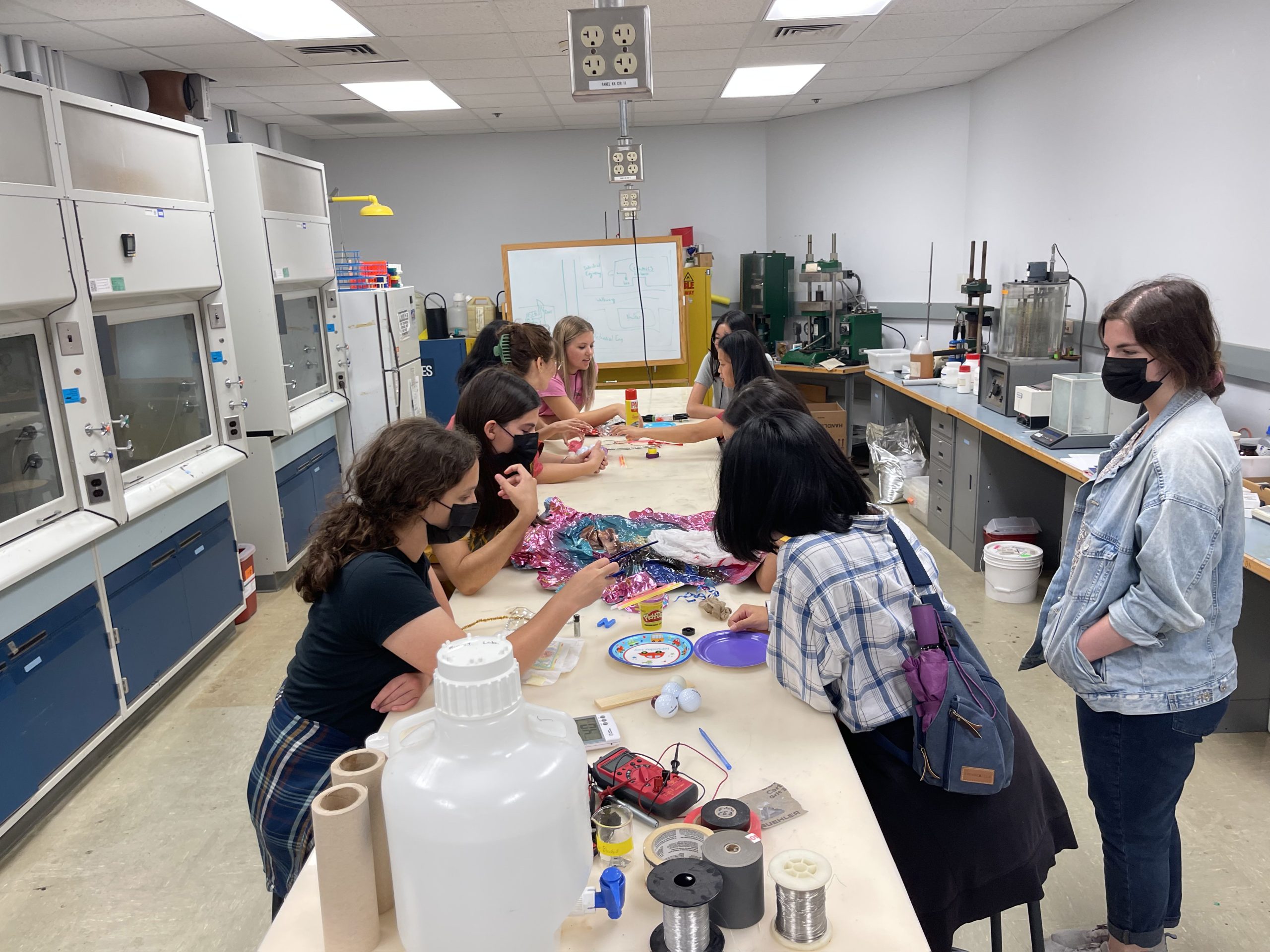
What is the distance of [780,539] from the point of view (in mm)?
1682

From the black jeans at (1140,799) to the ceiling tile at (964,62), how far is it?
15.5 feet

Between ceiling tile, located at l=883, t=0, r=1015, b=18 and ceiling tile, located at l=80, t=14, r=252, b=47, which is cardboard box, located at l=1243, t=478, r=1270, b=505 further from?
ceiling tile, located at l=80, t=14, r=252, b=47

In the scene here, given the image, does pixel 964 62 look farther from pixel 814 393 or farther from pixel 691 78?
pixel 814 393

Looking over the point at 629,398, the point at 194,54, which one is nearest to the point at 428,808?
the point at 629,398

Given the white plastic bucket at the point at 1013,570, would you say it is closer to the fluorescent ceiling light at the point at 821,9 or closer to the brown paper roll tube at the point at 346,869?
the fluorescent ceiling light at the point at 821,9

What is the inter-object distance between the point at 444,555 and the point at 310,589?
651 mm

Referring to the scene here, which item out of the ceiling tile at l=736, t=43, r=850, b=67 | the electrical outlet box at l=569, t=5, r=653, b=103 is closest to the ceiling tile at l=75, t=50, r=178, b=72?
the ceiling tile at l=736, t=43, r=850, b=67

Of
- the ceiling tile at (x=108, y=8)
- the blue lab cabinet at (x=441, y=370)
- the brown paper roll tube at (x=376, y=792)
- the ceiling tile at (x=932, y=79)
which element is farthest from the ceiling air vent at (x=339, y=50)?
the brown paper roll tube at (x=376, y=792)

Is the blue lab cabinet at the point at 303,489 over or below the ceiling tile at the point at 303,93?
below

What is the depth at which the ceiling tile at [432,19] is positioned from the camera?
384cm

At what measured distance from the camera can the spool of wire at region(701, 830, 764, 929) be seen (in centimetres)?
104

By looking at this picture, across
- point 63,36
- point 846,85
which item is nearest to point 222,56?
point 63,36

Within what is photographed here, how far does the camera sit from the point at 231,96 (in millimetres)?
5535

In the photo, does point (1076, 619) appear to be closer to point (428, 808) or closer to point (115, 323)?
point (428, 808)
